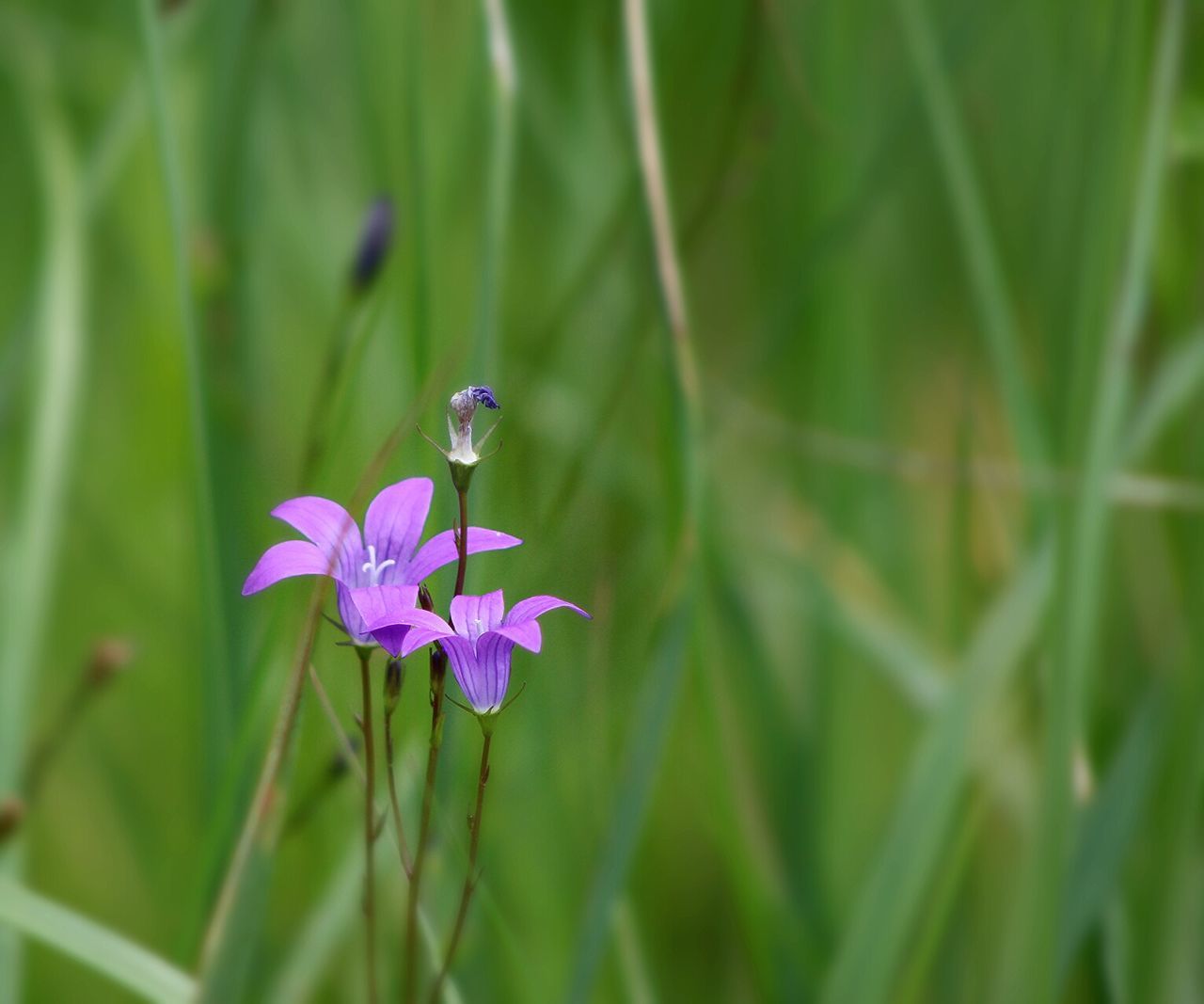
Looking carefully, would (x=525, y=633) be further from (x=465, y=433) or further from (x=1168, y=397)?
(x=1168, y=397)

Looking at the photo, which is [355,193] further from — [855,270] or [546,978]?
[546,978]

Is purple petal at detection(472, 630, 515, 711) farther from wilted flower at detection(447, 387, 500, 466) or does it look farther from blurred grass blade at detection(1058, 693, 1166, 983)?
blurred grass blade at detection(1058, 693, 1166, 983)

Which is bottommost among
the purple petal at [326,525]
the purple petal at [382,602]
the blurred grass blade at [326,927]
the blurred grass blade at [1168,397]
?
the blurred grass blade at [326,927]

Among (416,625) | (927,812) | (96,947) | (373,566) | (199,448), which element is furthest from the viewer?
(927,812)

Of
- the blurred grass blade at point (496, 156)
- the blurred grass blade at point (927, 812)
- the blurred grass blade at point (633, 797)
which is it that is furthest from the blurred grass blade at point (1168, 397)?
the blurred grass blade at point (496, 156)

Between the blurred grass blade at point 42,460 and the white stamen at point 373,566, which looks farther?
the blurred grass blade at point 42,460

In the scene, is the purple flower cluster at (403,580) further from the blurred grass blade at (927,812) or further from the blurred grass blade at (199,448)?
the blurred grass blade at (927,812)

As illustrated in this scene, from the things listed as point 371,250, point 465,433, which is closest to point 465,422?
point 465,433
